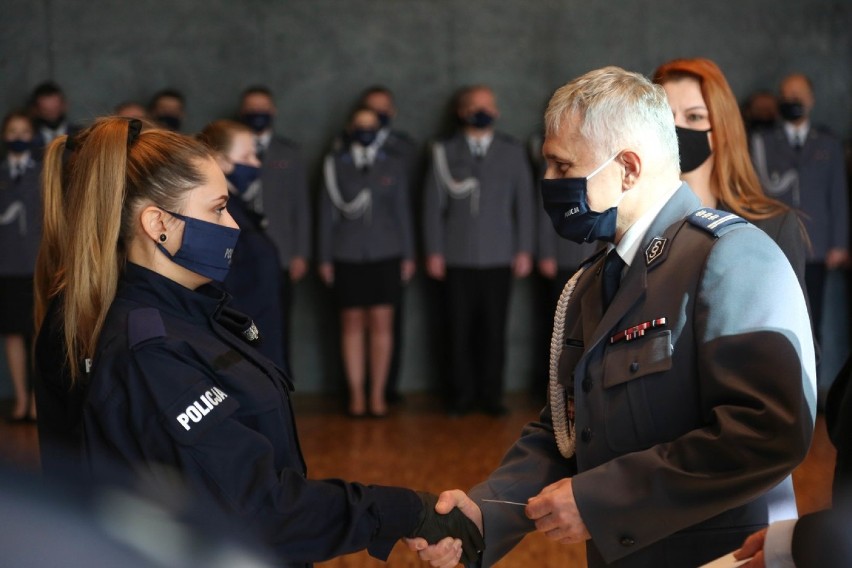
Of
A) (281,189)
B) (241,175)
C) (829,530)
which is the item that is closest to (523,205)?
(281,189)

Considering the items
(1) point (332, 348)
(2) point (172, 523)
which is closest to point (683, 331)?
(2) point (172, 523)

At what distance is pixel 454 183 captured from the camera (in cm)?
663

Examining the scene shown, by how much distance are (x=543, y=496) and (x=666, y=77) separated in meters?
1.43

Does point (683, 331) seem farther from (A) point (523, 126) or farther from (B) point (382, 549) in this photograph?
(A) point (523, 126)

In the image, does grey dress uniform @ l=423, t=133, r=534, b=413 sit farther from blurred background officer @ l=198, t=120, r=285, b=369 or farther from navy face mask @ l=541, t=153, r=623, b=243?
navy face mask @ l=541, t=153, r=623, b=243

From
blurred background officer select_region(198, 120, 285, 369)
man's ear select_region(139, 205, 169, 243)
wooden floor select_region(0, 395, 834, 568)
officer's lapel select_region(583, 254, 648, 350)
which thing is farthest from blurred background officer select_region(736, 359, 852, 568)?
wooden floor select_region(0, 395, 834, 568)

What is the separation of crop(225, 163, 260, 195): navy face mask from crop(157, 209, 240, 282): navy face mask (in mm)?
2028

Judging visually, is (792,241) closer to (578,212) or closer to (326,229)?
(578,212)

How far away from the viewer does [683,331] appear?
1.71 metres

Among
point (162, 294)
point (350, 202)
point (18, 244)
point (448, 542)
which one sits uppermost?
point (162, 294)

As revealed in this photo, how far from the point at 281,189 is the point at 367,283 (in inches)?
34.1

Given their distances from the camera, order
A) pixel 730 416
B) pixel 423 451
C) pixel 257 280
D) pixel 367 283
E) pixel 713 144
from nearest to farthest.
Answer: pixel 730 416 → pixel 713 144 → pixel 257 280 → pixel 423 451 → pixel 367 283

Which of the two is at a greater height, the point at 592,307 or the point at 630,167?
the point at 630,167

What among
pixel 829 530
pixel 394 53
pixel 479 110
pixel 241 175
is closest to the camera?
pixel 829 530
